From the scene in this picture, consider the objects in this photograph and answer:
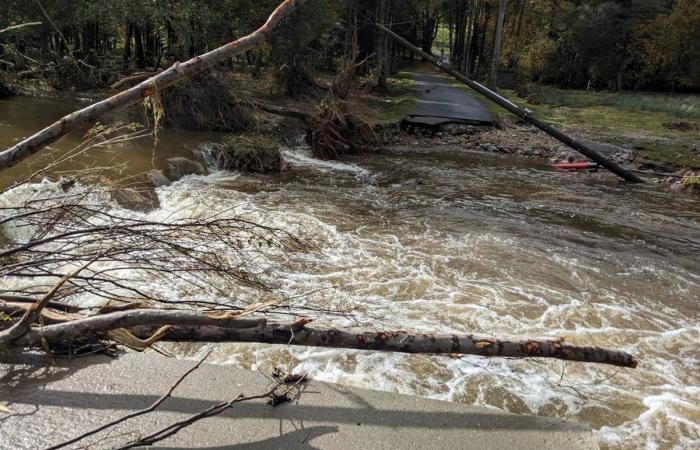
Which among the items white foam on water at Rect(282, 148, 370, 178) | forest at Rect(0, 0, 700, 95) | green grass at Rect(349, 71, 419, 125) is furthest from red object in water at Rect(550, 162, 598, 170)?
forest at Rect(0, 0, 700, 95)

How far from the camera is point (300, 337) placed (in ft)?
9.84

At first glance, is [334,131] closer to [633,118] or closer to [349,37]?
[349,37]

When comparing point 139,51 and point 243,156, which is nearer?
point 243,156

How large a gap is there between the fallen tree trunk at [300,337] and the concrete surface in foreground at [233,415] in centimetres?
27

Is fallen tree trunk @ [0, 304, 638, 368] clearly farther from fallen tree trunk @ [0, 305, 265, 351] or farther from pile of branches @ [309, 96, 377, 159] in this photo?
pile of branches @ [309, 96, 377, 159]

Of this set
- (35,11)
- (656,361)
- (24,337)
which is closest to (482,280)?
(656,361)

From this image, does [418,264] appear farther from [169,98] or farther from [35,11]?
[35,11]

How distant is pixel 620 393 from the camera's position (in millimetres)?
3869

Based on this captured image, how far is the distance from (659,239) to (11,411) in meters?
9.08

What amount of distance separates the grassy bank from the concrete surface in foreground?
13750 millimetres

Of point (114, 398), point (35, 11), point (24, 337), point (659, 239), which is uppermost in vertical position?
point (35, 11)

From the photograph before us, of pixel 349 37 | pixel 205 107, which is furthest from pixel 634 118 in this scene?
pixel 205 107

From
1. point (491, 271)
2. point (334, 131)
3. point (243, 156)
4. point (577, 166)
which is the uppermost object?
point (334, 131)

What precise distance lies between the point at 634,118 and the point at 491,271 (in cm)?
1894
